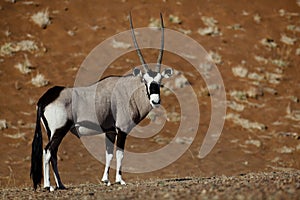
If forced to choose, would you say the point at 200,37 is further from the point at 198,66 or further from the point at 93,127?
the point at 93,127

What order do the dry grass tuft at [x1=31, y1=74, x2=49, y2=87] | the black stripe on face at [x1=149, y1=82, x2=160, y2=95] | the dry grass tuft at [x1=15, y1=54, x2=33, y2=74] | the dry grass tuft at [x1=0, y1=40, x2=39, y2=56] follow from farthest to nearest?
the dry grass tuft at [x1=0, y1=40, x2=39, y2=56], the dry grass tuft at [x1=15, y1=54, x2=33, y2=74], the dry grass tuft at [x1=31, y1=74, x2=49, y2=87], the black stripe on face at [x1=149, y1=82, x2=160, y2=95]

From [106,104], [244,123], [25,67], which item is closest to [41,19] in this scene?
[25,67]

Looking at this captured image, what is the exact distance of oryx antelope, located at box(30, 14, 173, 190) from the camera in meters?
10.2

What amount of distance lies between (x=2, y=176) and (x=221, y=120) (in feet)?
33.0

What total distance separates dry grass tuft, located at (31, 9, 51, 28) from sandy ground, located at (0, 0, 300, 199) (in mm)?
231

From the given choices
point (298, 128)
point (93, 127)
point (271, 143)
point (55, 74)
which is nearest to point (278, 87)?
point (298, 128)

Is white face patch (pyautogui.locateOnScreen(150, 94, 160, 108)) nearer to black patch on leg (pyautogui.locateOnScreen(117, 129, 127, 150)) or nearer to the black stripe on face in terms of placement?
the black stripe on face

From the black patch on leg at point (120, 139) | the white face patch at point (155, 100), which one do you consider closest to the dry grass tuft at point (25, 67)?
the black patch on leg at point (120, 139)

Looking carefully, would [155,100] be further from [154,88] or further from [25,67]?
[25,67]

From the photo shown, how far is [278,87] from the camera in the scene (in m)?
25.2

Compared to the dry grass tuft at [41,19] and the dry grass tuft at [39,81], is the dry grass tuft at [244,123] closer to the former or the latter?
the dry grass tuft at [39,81]

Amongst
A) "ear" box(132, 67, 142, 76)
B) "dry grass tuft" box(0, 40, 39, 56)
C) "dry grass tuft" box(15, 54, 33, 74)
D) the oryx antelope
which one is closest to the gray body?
the oryx antelope

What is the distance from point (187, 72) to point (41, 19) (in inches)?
363

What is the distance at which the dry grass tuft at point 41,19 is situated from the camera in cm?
2873
